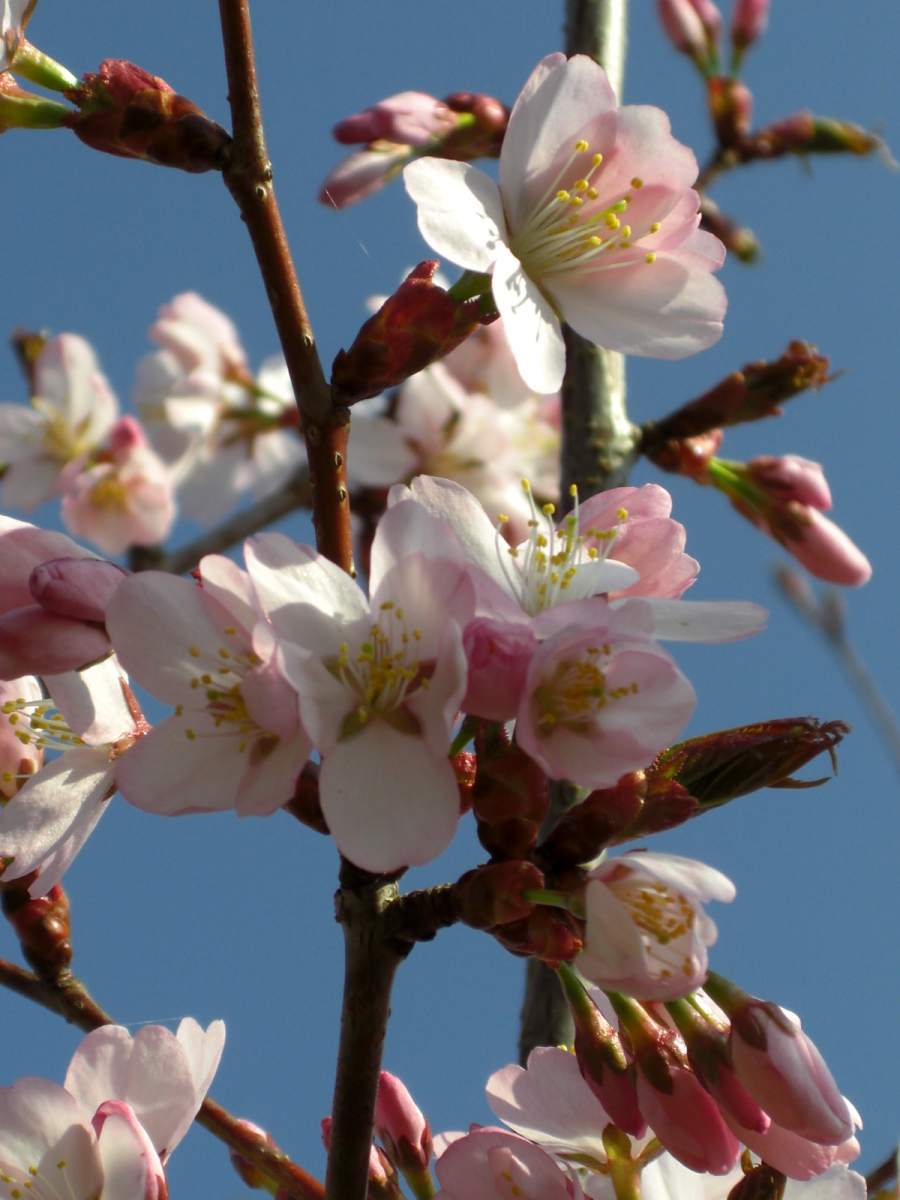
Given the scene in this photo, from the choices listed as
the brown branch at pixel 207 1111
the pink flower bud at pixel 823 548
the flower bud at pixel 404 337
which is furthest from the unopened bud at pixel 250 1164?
the pink flower bud at pixel 823 548

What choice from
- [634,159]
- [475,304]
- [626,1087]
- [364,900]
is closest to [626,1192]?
[626,1087]

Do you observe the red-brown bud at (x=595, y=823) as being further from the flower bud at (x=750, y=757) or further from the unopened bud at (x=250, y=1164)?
the unopened bud at (x=250, y=1164)

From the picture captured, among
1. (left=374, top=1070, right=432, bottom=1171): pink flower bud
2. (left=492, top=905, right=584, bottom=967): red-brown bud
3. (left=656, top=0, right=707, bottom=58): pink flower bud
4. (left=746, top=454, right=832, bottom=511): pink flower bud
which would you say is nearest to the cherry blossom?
(left=656, top=0, right=707, bottom=58): pink flower bud

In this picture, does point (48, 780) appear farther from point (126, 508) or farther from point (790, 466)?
point (126, 508)

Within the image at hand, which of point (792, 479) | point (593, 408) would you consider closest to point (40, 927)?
point (593, 408)

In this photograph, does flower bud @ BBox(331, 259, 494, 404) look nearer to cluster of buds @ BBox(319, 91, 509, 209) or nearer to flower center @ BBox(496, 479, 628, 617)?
flower center @ BBox(496, 479, 628, 617)
